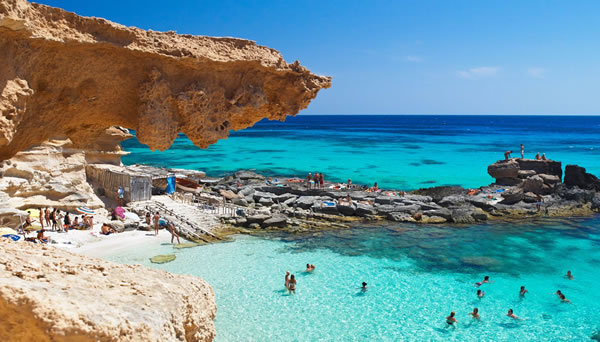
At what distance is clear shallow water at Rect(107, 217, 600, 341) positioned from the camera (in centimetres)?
1355

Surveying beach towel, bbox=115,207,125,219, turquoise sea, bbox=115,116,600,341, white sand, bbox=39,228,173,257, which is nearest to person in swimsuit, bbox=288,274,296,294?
turquoise sea, bbox=115,116,600,341

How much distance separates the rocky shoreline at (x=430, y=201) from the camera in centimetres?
2645

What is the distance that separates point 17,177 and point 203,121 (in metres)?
16.5

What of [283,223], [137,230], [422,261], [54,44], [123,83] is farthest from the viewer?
[283,223]

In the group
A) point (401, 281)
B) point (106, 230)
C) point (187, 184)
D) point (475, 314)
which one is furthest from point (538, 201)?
point (106, 230)

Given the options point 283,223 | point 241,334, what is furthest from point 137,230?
point 241,334

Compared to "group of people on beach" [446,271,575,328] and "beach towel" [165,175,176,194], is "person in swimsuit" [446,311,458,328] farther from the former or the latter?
"beach towel" [165,175,176,194]

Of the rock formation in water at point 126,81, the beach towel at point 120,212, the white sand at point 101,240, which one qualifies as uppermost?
the rock formation in water at point 126,81

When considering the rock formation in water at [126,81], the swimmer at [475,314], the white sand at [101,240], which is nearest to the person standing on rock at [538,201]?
the swimmer at [475,314]

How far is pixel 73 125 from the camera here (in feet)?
25.1

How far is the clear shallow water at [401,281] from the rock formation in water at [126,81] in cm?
758

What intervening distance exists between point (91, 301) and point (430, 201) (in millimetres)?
28544

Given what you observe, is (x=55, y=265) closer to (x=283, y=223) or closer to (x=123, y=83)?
(x=123, y=83)

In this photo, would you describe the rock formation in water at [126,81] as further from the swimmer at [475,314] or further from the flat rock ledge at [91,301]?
the swimmer at [475,314]
